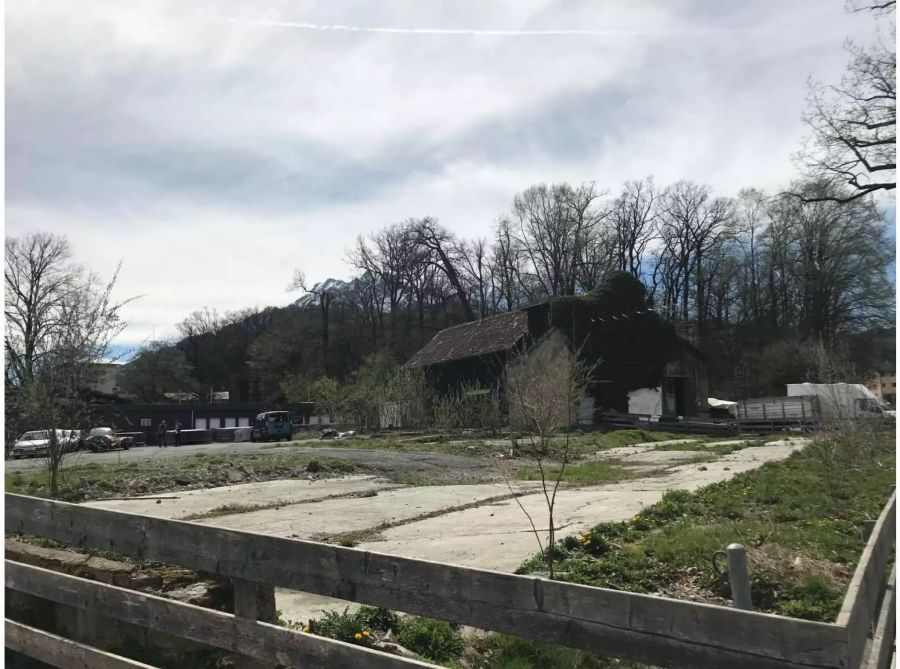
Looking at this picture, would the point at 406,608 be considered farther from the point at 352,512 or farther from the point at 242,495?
the point at 242,495

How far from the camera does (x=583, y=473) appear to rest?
16688 mm

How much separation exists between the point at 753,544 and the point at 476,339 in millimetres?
38508

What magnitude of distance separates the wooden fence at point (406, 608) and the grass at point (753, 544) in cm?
87

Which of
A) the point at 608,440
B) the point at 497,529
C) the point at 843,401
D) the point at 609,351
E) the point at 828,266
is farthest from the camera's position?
the point at 828,266

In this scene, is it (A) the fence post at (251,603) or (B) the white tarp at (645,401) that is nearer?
(A) the fence post at (251,603)

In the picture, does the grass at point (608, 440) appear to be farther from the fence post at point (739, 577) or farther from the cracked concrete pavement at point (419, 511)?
the fence post at point (739, 577)

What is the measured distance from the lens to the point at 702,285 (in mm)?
55250

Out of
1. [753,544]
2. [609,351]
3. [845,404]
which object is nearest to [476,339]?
[609,351]

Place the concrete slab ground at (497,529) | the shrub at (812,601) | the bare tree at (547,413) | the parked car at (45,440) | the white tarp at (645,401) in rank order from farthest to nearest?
1. the white tarp at (645,401)
2. the parked car at (45,440)
3. the concrete slab ground at (497,529)
4. the bare tree at (547,413)
5. the shrub at (812,601)

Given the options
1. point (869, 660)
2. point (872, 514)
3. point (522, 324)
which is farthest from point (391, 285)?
point (869, 660)

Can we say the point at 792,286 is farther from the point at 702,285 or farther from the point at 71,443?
the point at 71,443

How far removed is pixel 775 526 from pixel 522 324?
3488 cm

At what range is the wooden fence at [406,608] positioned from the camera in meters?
2.33

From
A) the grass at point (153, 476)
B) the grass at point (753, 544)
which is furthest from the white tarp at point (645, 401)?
the grass at point (753, 544)
